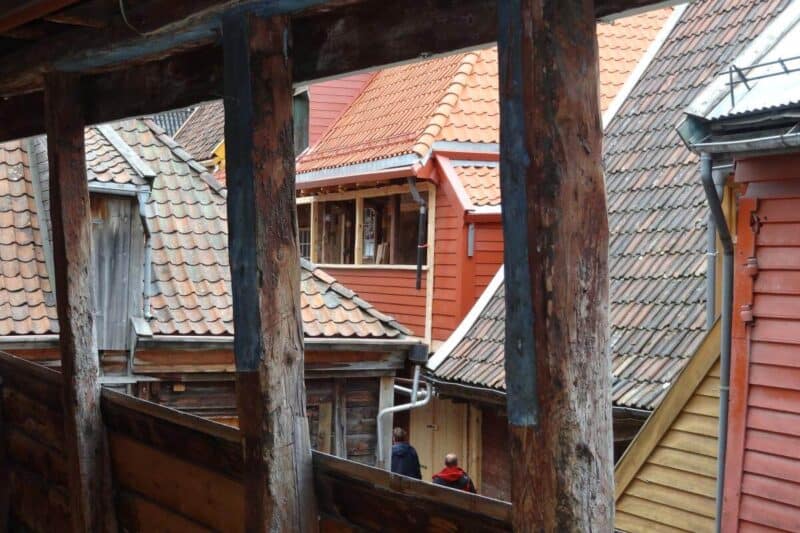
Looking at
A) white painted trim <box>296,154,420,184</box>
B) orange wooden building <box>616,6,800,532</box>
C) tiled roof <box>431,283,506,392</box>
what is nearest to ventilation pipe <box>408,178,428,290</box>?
white painted trim <box>296,154,420,184</box>

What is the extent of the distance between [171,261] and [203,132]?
13676mm

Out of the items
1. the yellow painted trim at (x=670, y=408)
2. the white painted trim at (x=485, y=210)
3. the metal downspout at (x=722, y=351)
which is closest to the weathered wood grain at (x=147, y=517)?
the metal downspout at (x=722, y=351)

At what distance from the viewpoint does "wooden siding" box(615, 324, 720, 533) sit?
805cm

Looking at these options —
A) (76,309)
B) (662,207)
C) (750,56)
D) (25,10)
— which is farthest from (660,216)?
(25,10)

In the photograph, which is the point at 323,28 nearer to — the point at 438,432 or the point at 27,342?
the point at 27,342

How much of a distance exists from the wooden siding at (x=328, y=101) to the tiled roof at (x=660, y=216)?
6778 millimetres

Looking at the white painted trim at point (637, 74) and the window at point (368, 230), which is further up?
the white painted trim at point (637, 74)

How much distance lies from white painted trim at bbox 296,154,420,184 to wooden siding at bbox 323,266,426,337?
5.04ft

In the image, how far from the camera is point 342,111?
1886 centimetres

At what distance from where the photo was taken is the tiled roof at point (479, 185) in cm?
1501

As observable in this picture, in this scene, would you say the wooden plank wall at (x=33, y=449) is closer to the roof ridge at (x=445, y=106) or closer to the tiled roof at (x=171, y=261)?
the tiled roof at (x=171, y=261)

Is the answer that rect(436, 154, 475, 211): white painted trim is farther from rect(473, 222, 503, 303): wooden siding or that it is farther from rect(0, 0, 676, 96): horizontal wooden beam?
rect(0, 0, 676, 96): horizontal wooden beam

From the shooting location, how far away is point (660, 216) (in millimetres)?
10938

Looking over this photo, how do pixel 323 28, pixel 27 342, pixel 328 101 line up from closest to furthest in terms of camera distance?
pixel 323 28, pixel 27 342, pixel 328 101
